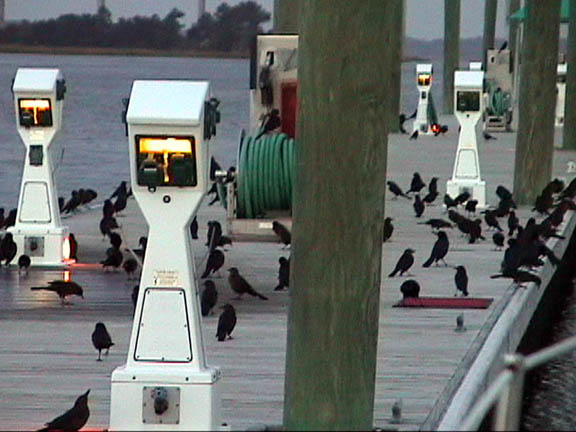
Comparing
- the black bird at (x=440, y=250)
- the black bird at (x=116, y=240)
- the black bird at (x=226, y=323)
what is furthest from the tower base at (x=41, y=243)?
the black bird at (x=226, y=323)

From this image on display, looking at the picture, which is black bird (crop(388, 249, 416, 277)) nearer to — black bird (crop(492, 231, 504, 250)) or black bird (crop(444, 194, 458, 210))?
black bird (crop(492, 231, 504, 250))

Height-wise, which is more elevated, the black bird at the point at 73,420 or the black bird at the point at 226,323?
the black bird at the point at 73,420

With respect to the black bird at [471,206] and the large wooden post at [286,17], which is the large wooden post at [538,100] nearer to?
the black bird at [471,206]

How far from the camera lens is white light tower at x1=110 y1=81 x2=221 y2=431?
9.12m

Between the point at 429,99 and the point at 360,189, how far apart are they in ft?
140

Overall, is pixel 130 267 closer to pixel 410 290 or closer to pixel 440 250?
pixel 410 290

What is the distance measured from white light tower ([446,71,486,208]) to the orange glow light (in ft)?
56.8

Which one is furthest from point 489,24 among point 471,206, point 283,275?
point 283,275

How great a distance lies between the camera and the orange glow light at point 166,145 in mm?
9148

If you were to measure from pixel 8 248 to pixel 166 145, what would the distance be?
865 centimetres

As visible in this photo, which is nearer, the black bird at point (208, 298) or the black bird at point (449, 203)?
the black bird at point (208, 298)

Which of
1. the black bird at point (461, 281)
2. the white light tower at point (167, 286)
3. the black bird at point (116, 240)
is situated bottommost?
the black bird at point (116, 240)

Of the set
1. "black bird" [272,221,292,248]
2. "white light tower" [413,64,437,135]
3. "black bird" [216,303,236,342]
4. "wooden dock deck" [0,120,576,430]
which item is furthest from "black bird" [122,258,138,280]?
"white light tower" [413,64,437,135]

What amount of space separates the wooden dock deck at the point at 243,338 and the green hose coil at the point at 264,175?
1.70ft
